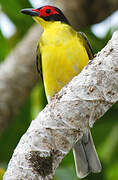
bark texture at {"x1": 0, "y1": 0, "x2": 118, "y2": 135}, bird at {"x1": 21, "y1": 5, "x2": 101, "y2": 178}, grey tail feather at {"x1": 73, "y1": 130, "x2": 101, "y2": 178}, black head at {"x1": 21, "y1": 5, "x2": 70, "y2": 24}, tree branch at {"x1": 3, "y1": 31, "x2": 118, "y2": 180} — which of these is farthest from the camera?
bark texture at {"x1": 0, "y1": 0, "x2": 118, "y2": 135}

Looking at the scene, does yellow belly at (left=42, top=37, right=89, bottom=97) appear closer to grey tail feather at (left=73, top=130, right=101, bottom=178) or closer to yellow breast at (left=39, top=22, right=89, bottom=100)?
yellow breast at (left=39, top=22, right=89, bottom=100)

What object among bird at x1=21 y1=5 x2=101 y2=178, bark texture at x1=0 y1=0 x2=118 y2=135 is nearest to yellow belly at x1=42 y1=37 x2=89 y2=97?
bird at x1=21 y1=5 x2=101 y2=178

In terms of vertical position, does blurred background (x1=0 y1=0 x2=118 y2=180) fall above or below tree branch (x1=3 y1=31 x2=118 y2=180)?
below

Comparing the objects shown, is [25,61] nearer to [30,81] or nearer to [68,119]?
[30,81]

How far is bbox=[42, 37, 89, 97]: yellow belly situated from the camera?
3557mm

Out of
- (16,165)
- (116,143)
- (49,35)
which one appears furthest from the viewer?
(116,143)

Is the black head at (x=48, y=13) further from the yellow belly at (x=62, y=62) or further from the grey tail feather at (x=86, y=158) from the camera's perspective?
the grey tail feather at (x=86, y=158)

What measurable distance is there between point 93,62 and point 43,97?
9.53ft

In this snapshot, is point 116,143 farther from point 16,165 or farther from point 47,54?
point 16,165

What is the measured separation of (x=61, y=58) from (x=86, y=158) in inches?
38.4

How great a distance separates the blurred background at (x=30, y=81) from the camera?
4.59 m

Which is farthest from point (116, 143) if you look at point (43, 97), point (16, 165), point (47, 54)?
point (16, 165)

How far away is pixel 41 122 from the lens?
2.32 metres

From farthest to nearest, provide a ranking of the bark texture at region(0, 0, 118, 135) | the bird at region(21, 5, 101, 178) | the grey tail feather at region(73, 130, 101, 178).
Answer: the bark texture at region(0, 0, 118, 135)
the bird at region(21, 5, 101, 178)
the grey tail feather at region(73, 130, 101, 178)
